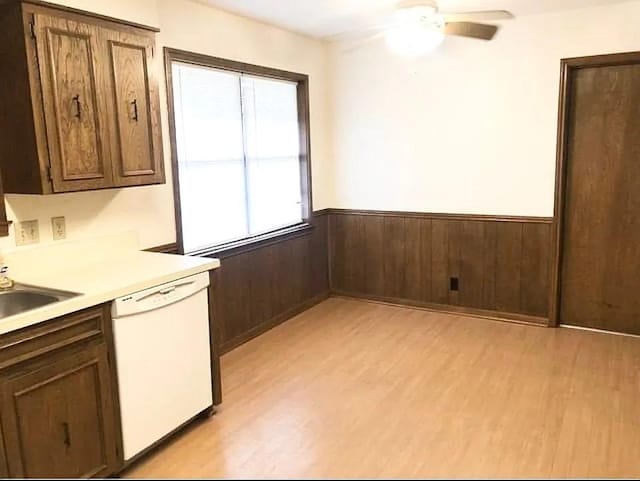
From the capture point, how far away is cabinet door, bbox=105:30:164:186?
2725 millimetres

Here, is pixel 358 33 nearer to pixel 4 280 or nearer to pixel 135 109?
pixel 135 109

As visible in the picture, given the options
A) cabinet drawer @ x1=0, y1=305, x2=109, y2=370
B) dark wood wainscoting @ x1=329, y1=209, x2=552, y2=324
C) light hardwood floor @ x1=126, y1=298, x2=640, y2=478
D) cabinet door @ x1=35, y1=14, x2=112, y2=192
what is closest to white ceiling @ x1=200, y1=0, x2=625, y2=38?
cabinet door @ x1=35, y1=14, x2=112, y2=192

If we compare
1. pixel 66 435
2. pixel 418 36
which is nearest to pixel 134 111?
pixel 66 435

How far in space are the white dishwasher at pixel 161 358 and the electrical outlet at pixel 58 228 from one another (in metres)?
0.69

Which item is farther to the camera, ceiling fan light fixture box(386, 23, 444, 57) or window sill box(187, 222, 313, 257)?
window sill box(187, 222, 313, 257)

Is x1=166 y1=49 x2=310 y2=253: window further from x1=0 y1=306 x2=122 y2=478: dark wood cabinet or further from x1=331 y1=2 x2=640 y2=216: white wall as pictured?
x1=0 y1=306 x2=122 y2=478: dark wood cabinet

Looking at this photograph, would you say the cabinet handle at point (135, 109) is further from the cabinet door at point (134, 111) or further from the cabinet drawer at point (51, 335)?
the cabinet drawer at point (51, 335)

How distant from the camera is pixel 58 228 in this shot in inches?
110

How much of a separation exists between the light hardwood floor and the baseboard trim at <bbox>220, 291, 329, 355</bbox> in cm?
7

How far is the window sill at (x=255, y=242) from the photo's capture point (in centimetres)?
375

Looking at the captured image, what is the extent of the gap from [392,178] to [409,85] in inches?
31.9

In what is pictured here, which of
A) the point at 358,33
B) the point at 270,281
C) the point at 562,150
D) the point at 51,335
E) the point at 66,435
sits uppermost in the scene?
the point at 358,33

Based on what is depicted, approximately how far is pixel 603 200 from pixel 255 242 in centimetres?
265

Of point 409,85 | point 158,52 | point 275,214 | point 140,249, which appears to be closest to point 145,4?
point 158,52
